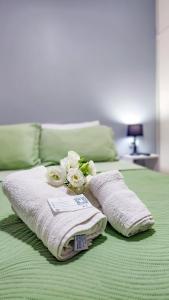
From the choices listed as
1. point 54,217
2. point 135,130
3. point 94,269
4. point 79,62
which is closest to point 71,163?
point 54,217

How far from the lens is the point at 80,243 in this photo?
0.76 metres

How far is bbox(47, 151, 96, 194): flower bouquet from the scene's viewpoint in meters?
1.02

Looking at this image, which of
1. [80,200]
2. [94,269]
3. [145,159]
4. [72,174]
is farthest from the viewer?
[145,159]

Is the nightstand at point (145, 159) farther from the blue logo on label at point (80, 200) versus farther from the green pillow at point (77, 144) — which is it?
the blue logo on label at point (80, 200)

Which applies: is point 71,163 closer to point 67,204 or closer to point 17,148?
point 67,204

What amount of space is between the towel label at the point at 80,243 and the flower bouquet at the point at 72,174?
27 cm

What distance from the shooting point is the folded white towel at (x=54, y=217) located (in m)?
0.74

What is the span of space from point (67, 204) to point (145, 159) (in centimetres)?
239

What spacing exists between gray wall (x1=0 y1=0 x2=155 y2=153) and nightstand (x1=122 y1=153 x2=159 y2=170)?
0.14 meters

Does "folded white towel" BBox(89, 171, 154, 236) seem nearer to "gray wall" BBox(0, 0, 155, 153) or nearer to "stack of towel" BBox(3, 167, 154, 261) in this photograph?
"stack of towel" BBox(3, 167, 154, 261)

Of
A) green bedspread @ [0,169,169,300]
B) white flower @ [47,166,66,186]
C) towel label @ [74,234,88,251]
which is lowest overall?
green bedspread @ [0,169,169,300]

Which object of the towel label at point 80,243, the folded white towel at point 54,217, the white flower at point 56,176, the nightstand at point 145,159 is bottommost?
the nightstand at point 145,159

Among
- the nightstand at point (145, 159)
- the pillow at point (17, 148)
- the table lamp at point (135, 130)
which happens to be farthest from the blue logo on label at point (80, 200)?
the table lamp at point (135, 130)

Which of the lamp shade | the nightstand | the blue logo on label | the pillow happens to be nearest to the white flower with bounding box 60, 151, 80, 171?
the blue logo on label
